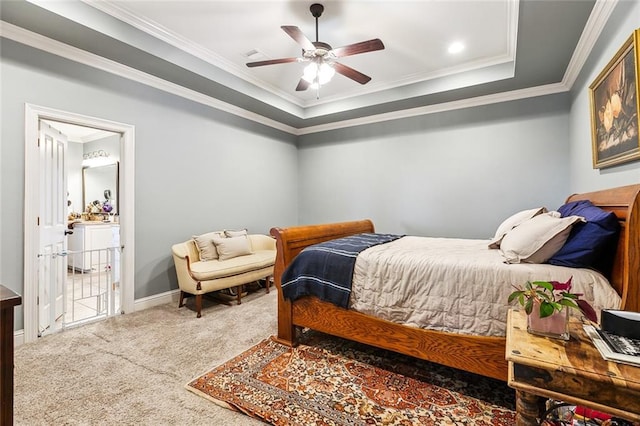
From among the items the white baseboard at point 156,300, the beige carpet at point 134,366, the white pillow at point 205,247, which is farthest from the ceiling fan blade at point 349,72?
the white baseboard at point 156,300

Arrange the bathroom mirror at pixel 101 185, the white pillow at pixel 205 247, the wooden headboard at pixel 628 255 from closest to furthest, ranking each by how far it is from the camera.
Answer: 1. the wooden headboard at pixel 628 255
2. the white pillow at pixel 205 247
3. the bathroom mirror at pixel 101 185

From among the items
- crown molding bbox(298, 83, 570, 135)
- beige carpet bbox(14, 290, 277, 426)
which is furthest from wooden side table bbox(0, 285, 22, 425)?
crown molding bbox(298, 83, 570, 135)

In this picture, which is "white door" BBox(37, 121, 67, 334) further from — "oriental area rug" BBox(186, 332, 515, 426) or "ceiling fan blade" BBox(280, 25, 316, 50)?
"ceiling fan blade" BBox(280, 25, 316, 50)

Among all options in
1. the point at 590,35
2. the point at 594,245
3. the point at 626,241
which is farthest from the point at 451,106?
the point at 626,241

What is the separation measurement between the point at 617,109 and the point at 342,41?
2461 millimetres

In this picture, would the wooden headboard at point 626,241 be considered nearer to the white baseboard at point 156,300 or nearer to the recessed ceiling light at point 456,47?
the recessed ceiling light at point 456,47

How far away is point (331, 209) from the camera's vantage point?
17.8ft

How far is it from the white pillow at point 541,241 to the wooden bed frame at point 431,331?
24 centimetres

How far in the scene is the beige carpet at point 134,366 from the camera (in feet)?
5.48

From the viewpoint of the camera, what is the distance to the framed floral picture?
1.85 meters

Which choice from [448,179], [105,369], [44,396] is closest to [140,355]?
[105,369]

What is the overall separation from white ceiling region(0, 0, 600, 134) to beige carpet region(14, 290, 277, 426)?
265cm

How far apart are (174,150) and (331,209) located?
2.76 metres

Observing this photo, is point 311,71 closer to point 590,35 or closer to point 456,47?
point 456,47
